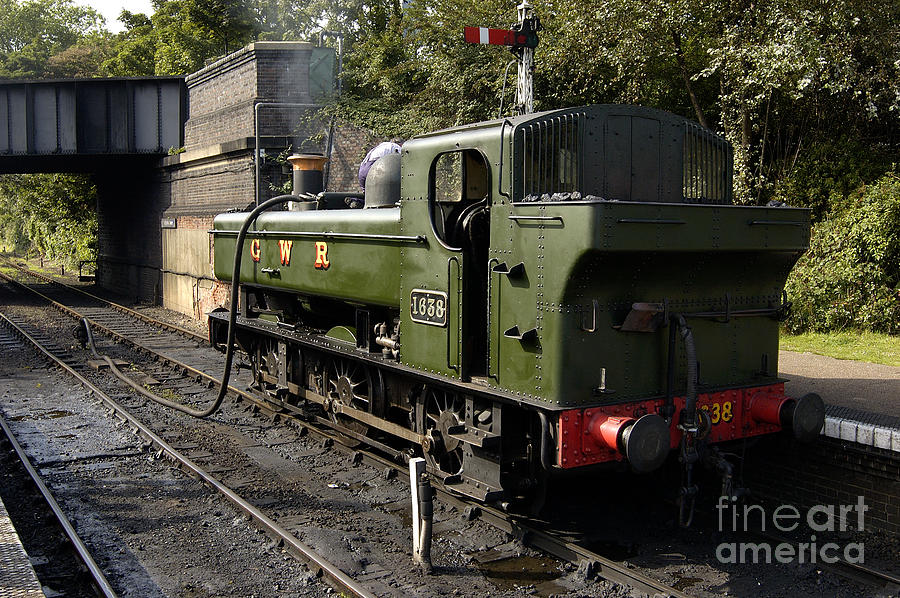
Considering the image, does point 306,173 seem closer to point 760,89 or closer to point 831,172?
point 760,89

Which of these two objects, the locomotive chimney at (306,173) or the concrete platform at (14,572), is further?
the locomotive chimney at (306,173)

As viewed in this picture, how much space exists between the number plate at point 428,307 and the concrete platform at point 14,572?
324 cm

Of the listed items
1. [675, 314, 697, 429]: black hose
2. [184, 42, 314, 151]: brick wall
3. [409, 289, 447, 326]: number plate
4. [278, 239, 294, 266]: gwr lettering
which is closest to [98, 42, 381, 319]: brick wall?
[184, 42, 314, 151]: brick wall

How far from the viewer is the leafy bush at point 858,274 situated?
13.3 meters

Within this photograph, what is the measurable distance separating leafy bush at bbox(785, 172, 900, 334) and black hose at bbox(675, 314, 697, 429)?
9073 mm

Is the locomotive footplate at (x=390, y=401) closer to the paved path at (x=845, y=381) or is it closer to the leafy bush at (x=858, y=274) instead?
the paved path at (x=845, y=381)

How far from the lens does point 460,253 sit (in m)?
6.17

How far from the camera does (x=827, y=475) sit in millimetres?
6949

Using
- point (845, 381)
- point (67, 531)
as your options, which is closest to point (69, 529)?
point (67, 531)

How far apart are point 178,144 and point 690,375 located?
20.7m

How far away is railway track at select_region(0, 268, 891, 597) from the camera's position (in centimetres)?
561

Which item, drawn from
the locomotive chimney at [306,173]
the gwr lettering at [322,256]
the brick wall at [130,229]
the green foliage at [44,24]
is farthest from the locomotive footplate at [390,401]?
the green foliage at [44,24]

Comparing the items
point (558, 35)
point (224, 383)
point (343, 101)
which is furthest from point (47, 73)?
point (224, 383)

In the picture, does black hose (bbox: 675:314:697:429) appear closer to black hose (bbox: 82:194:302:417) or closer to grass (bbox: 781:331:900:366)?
black hose (bbox: 82:194:302:417)
